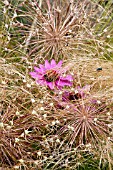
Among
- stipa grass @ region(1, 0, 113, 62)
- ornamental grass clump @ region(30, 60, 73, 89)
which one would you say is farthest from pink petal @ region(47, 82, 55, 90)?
stipa grass @ region(1, 0, 113, 62)

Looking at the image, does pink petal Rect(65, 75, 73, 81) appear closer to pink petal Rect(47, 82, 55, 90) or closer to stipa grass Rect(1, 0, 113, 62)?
pink petal Rect(47, 82, 55, 90)

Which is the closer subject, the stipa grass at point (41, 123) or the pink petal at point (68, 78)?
the stipa grass at point (41, 123)

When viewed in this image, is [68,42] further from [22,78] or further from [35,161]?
[35,161]

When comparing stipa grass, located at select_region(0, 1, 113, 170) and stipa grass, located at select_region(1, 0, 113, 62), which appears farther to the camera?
stipa grass, located at select_region(1, 0, 113, 62)

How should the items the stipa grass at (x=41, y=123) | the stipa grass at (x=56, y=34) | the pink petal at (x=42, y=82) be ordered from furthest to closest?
the stipa grass at (x=56, y=34), the pink petal at (x=42, y=82), the stipa grass at (x=41, y=123)

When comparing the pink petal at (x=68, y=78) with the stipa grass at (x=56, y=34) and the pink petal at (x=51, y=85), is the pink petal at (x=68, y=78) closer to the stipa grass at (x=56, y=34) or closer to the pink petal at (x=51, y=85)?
the pink petal at (x=51, y=85)

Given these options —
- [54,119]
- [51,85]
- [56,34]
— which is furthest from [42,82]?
[56,34]

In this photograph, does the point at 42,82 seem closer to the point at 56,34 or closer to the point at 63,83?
the point at 63,83

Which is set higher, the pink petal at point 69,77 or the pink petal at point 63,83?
the pink petal at point 69,77

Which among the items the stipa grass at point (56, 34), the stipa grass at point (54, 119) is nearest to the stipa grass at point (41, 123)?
the stipa grass at point (54, 119)

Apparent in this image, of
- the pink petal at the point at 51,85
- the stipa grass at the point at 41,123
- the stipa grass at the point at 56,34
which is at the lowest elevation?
the stipa grass at the point at 41,123

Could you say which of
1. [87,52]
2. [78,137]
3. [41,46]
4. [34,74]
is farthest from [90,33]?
[78,137]
